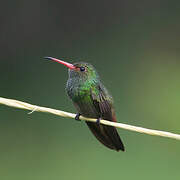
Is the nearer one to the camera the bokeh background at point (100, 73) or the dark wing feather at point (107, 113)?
the dark wing feather at point (107, 113)

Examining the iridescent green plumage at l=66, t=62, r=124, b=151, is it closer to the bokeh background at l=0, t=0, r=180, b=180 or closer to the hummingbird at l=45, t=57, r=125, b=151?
the hummingbird at l=45, t=57, r=125, b=151

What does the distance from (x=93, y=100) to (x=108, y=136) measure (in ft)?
0.76

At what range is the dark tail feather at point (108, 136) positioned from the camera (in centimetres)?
231

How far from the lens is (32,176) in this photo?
4.05 meters

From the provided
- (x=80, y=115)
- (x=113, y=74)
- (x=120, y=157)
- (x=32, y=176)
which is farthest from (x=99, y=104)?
(x=113, y=74)

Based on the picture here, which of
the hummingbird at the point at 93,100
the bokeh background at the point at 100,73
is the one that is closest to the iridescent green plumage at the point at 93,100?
the hummingbird at the point at 93,100

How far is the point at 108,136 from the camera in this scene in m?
2.38

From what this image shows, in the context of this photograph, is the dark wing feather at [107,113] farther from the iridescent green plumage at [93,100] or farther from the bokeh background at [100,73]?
the bokeh background at [100,73]

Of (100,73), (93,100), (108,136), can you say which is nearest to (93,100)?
(93,100)

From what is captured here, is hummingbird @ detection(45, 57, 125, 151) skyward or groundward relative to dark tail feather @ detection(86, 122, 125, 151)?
skyward

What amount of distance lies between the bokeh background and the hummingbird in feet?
5.06

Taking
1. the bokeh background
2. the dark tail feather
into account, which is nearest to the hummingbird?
the dark tail feather

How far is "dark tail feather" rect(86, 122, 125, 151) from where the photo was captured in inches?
90.9

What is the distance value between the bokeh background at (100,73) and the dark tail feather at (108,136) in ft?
4.89
